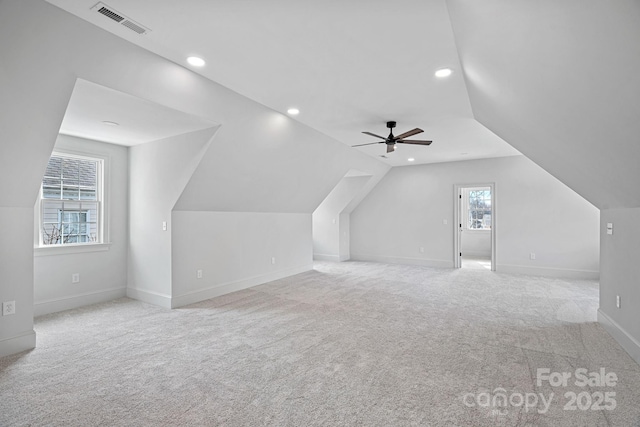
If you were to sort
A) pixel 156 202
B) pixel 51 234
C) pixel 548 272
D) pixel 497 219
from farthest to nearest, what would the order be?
pixel 497 219, pixel 548 272, pixel 156 202, pixel 51 234

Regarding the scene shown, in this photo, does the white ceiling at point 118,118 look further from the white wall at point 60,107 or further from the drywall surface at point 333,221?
the drywall surface at point 333,221

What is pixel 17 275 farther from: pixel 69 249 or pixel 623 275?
pixel 623 275

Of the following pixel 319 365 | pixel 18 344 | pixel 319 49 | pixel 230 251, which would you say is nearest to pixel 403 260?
pixel 230 251

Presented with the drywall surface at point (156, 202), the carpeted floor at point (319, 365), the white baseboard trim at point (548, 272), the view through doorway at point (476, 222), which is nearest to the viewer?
the carpeted floor at point (319, 365)

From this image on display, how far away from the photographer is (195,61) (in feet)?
9.62

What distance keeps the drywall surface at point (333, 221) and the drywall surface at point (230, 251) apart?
193 centimetres

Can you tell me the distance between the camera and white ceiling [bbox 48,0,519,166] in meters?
2.16

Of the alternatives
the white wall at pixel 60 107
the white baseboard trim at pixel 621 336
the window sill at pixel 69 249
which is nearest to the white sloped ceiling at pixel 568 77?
the white baseboard trim at pixel 621 336

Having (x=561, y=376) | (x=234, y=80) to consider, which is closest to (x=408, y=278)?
(x=561, y=376)

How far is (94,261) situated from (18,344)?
1.81 metres

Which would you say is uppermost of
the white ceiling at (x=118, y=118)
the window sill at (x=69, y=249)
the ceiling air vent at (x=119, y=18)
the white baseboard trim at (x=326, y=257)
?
the ceiling air vent at (x=119, y=18)

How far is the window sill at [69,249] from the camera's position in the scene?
400 centimetres

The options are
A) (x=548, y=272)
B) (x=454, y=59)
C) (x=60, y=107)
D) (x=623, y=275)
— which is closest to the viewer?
(x=60, y=107)

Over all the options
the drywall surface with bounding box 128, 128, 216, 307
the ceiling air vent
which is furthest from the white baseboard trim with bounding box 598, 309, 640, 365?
the ceiling air vent
